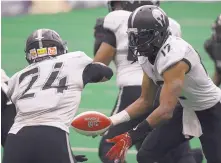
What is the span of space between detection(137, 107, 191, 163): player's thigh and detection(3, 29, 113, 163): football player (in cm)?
64

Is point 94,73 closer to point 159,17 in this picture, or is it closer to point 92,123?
point 92,123

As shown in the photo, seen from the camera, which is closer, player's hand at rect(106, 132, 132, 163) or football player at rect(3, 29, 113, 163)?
football player at rect(3, 29, 113, 163)

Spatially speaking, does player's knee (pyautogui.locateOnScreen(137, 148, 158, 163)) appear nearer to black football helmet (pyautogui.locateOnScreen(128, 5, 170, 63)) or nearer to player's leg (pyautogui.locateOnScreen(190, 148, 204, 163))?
black football helmet (pyautogui.locateOnScreen(128, 5, 170, 63))

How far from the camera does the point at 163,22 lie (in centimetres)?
581

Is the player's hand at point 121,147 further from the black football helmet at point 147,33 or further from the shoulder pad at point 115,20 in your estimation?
the shoulder pad at point 115,20

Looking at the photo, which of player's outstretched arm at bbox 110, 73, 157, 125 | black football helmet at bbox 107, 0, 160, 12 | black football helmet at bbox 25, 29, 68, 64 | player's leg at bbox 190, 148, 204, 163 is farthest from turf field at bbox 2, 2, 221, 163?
black football helmet at bbox 25, 29, 68, 64

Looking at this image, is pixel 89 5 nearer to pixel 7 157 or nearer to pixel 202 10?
pixel 202 10

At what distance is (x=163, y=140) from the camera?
620 cm

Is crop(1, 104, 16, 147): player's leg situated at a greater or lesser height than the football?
lesser

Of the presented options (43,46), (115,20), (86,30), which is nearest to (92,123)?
(43,46)

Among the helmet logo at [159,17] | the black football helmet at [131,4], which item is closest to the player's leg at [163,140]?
the helmet logo at [159,17]

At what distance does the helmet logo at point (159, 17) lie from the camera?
19.0ft

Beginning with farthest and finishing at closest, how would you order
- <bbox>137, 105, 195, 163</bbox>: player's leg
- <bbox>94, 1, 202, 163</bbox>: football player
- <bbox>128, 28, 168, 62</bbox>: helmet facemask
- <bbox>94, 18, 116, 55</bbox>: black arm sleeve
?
1. <bbox>94, 18, 116, 55</bbox>: black arm sleeve
2. <bbox>94, 1, 202, 163</bbox>: football player
3. <bbox>137, 105, 195, 163</bbox>: player's leg
4. <bbox>128, 28, 168, 62</bbox>: helmet facemask

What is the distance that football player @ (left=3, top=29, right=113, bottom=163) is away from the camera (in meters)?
5.43
